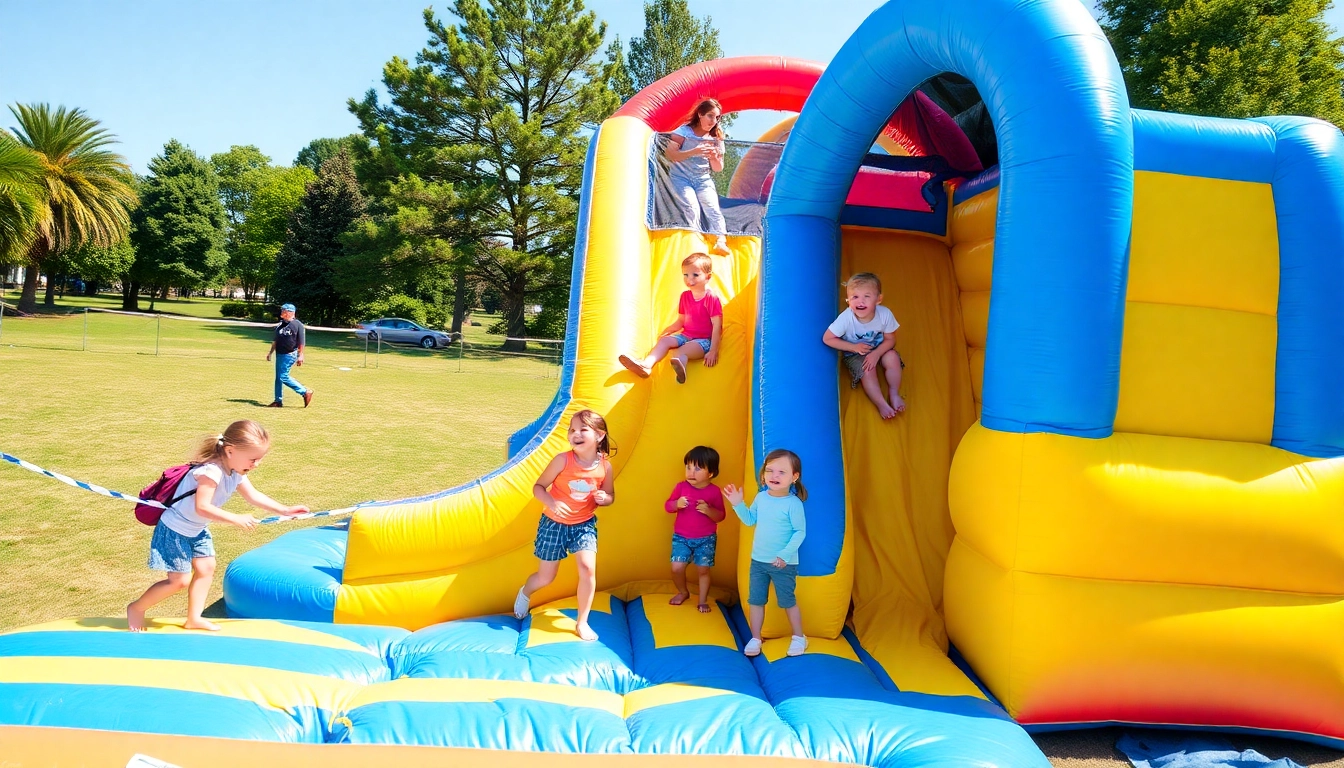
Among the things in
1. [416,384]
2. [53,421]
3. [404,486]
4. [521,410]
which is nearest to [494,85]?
[416,384]

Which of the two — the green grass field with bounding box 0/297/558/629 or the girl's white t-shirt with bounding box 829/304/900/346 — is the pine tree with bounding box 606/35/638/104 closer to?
the green grass field with bounding box 0/297/558/629

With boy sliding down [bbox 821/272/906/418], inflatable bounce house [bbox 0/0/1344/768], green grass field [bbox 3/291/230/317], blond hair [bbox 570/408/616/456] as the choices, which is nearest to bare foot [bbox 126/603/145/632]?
inflatable bounce house [bbox 0/0/1344/768]

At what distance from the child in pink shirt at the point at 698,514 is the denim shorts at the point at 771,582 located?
470mm

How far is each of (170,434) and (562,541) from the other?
6949 mm

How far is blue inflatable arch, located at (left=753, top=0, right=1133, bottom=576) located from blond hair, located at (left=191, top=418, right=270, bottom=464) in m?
2.49

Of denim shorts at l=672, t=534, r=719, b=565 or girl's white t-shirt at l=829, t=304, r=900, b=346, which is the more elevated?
girl's white t-shirt at l=829, t=304, r=900, b=346

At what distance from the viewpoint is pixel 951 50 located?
395 centimetres

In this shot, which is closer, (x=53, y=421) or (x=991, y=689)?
(x=991, y=689)

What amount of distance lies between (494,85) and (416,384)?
46.5 ft

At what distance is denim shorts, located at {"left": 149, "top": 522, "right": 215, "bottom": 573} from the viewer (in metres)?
3.75

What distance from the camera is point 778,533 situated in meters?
3.92

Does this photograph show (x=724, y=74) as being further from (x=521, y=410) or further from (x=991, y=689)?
(x=521, y=410)

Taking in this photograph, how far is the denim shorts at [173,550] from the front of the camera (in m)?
3.75

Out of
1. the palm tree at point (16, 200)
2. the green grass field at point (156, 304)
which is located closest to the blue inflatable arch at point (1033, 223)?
the palm tree at point (16, 200)
